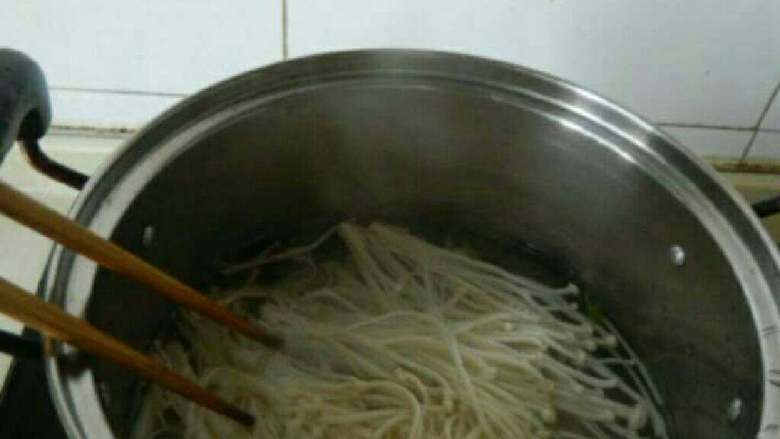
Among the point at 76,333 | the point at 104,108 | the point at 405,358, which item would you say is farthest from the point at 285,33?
the point at 76,333

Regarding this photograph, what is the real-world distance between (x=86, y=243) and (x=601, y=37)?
64 cm

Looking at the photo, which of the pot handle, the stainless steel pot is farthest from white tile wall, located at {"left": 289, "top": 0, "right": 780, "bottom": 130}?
the pot handle

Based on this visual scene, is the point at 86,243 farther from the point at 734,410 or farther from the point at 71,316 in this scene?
the point at 734,410

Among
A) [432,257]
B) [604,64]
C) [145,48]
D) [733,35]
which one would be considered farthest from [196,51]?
[733,35]

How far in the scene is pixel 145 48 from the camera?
3.32 ft

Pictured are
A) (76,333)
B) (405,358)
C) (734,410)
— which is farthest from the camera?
(405,358)

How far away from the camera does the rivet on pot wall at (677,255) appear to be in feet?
2.83

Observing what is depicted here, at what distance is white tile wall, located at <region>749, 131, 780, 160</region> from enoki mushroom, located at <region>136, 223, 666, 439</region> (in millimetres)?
339

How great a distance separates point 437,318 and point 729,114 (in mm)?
467

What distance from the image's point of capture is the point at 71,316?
0.61 metres

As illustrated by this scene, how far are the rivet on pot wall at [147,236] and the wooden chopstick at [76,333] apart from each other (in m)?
0.16

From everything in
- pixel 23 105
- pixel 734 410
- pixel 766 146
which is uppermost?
pixel 766 146

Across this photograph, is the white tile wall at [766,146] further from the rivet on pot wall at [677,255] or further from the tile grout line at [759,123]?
the rivet on pot wall at [677,255]

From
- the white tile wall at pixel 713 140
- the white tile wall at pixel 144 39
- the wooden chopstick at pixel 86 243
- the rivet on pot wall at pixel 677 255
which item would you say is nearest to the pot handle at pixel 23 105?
the wooden chopstick at pixel 86 243
